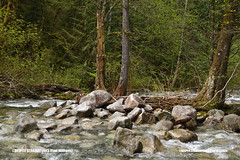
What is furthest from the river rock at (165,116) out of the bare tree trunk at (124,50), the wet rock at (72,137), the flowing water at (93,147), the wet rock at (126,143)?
the bare tree trunk at (124,50)

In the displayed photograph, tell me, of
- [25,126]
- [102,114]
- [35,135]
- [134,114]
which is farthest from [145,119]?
[25,126]

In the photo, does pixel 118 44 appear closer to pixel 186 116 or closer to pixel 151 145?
pixel 186 116

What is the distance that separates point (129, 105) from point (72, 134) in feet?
8.73

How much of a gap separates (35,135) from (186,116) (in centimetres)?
400

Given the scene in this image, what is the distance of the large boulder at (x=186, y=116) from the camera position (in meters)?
5.98

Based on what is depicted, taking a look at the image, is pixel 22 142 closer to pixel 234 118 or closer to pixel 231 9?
pixel 234 118

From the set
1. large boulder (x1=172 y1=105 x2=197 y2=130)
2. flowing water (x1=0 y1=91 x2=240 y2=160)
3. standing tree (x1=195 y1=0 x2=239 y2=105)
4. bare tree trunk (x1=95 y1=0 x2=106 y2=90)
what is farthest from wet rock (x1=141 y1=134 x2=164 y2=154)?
bare tree trunk (x1=95 y1=0 x2=106 y2=90)

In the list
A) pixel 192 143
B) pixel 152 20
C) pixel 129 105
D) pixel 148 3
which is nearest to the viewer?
pixel 192 143

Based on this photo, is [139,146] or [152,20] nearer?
[139,146]

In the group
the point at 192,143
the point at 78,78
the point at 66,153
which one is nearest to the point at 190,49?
the point at 78,78

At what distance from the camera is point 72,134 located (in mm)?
4926

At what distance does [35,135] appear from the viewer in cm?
448

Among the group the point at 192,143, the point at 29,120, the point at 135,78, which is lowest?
the point at 192,143

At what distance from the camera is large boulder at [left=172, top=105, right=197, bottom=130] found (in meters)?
5.98
